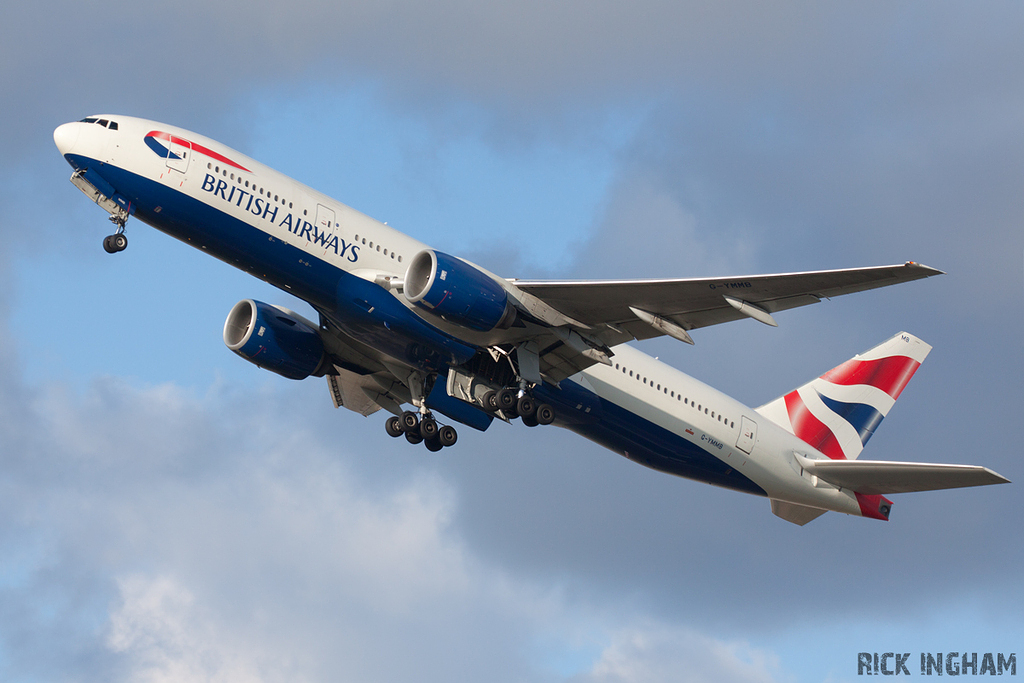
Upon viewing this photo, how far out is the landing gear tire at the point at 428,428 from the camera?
123ft

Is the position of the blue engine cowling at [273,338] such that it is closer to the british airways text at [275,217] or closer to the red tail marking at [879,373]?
the british airways text at [275,217]

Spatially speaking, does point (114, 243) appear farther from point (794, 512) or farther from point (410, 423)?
point (794, 512)

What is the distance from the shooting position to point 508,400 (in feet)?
111

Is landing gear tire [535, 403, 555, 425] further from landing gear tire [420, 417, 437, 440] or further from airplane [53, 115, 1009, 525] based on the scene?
landing gear tire [420, 417, 437, 440]

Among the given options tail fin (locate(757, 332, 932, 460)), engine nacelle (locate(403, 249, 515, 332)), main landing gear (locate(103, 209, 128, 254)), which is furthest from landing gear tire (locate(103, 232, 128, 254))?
tail fin (locate(757, 332, 932, 460))

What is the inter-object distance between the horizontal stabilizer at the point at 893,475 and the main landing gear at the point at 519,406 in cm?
1023

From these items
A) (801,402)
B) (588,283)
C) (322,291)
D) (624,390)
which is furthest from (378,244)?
(801,402)

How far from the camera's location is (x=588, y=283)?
31.5 meters

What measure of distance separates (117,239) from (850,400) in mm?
25727

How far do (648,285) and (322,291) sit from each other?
8872 mm

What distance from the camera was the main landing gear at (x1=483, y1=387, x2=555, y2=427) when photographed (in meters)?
33.8

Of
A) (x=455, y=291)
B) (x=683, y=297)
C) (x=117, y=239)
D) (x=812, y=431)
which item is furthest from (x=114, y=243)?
(x=812, y=431)

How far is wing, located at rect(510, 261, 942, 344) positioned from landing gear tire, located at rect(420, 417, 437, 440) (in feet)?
23.0

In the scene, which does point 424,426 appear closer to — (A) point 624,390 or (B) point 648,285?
(A) point 624,390
